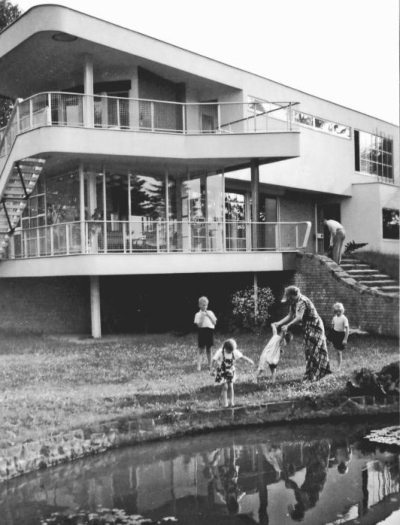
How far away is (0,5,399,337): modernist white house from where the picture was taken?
643 inches

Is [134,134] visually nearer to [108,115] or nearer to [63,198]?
[108,115]

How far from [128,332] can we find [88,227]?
120 inches

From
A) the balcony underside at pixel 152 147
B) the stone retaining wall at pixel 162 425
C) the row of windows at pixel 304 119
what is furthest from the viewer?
the row of windows at pixel 304 119

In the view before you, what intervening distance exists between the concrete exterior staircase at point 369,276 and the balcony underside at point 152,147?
338 centimetres

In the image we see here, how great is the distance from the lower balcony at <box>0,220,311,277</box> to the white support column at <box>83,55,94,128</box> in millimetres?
2537

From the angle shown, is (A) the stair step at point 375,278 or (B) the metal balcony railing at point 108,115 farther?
(A) the stair step at point 375,278

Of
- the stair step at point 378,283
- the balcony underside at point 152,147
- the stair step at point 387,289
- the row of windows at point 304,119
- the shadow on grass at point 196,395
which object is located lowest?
the shadow on grass at point 196,395

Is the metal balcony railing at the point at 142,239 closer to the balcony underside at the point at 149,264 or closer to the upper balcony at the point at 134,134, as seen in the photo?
the balcony underside at the point at 149,264

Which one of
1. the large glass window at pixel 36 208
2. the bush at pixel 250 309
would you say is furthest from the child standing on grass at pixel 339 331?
the large glass window at pixel 36 208

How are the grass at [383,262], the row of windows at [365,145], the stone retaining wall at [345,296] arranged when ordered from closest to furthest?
the stone retaining wall at [345,296], the grass at [383,262], the row of windows at [365,145]

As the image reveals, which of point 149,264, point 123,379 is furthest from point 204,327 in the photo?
point 149,264

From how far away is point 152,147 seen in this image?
16.9 m

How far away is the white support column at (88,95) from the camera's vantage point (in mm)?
16594

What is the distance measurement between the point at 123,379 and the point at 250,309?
6018mm
